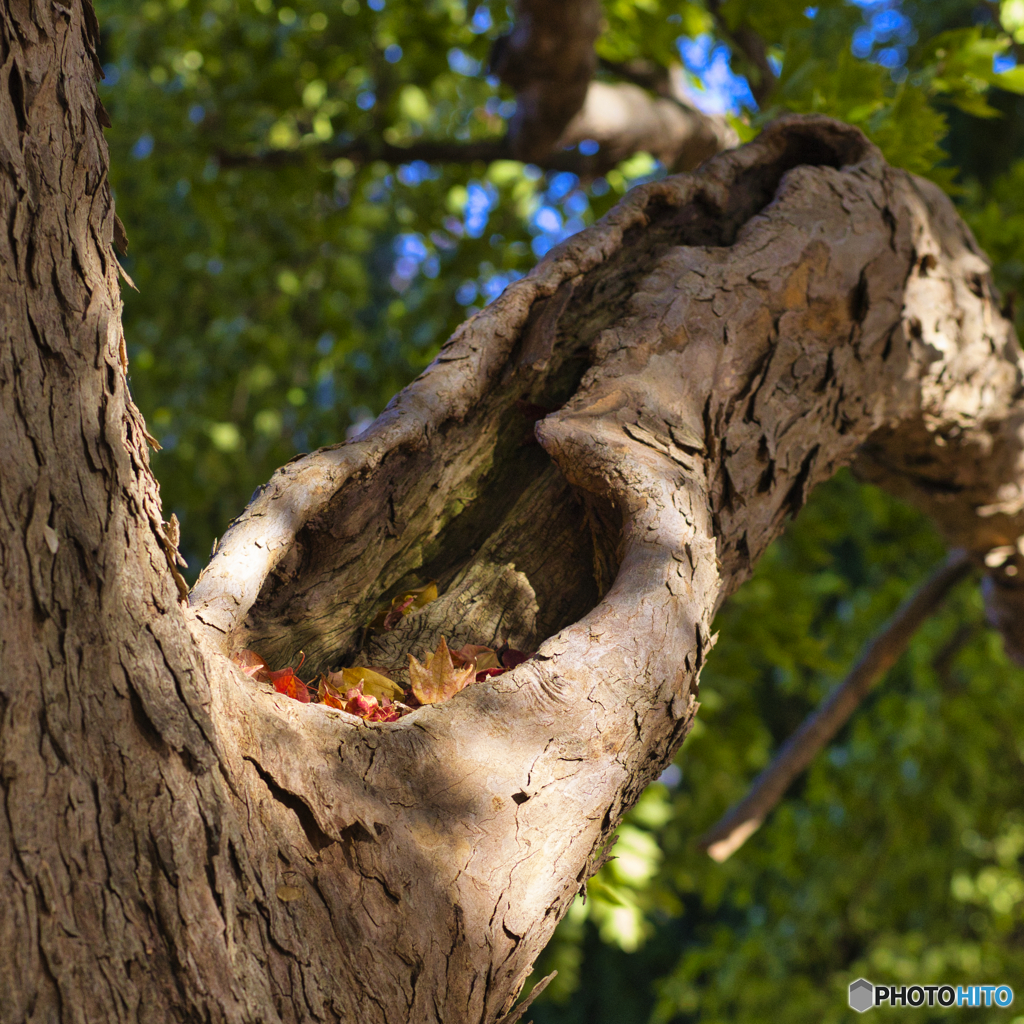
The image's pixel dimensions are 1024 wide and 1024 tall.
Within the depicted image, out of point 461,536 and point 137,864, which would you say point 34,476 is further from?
point 461,536

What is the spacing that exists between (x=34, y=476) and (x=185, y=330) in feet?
14.8

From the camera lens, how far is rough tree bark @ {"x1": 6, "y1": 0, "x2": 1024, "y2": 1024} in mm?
633

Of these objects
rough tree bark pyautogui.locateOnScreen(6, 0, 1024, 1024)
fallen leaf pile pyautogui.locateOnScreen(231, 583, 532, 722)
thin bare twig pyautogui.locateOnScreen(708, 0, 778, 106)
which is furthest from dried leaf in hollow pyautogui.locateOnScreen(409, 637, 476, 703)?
thin bare twig pyautogui.locateOnScreen(708, 0, 778, 106)

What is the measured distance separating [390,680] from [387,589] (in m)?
0.17

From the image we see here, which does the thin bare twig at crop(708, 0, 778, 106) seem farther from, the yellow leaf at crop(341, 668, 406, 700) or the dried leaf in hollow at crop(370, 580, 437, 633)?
the yellow leaf at crop(341, 668, 406, 700)

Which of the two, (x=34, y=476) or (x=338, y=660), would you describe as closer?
(x=34, y=476)

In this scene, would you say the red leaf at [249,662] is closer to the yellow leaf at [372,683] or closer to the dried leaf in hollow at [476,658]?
the yellow leaf at [372,683]

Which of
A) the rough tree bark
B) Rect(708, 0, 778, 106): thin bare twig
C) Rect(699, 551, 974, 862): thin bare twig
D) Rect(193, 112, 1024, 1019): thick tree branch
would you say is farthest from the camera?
Rect(708, 0, 778, 106): thin bare twig

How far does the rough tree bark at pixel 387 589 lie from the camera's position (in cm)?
63

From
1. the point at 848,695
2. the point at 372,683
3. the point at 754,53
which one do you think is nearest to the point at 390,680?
the point at 372,683

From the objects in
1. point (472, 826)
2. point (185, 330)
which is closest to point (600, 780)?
point (472, 826)

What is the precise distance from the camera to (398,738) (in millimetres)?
802

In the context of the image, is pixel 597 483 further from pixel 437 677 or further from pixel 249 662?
pixel 249 662

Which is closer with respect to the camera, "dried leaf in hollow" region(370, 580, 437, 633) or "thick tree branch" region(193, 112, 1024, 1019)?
"thick tree branch" region(193, 112, 1024, 1019)
